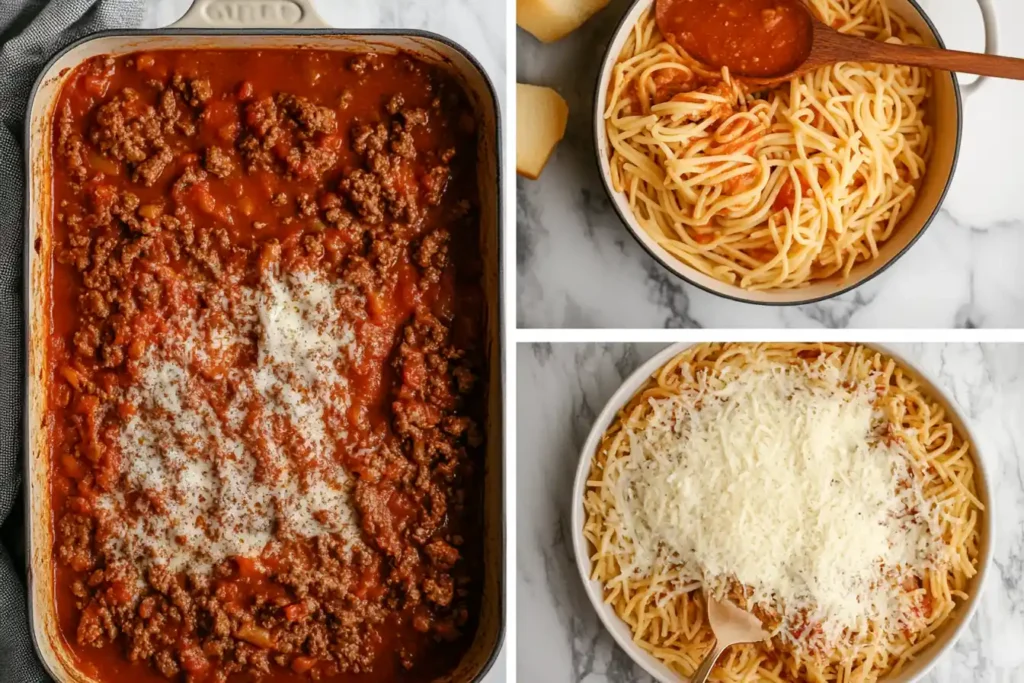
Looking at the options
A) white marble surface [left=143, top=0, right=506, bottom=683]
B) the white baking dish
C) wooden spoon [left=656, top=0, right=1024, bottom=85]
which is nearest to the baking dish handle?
the white baking dish

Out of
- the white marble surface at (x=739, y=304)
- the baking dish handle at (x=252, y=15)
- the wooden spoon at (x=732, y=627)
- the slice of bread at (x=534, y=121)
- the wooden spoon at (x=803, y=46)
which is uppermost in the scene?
the baking dish handle at (x=252, y=15)

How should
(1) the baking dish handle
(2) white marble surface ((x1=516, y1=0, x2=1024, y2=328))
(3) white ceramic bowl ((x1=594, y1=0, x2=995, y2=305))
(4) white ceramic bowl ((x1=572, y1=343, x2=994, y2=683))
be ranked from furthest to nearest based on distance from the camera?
(2) white marble surface ((x1=516, y1=0, x2=1024, y2=328)), (4) white ceramic bowl ((x1=572, y1=343, x2=994, y2=683)), (3) white ceramic bowl ((x1=594, y1=0, x2=995, y2=305)), (1) the baking dish handle

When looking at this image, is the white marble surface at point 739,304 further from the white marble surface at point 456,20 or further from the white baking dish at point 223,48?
the white baking dish at point 223,48

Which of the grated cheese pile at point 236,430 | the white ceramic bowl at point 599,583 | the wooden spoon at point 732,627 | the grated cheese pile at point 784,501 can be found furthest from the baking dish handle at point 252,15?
the wooden spoon at point 732,627

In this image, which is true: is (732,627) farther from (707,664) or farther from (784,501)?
(784,501)

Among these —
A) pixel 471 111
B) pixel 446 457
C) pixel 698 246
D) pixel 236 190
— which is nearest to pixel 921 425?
pixel 698 246

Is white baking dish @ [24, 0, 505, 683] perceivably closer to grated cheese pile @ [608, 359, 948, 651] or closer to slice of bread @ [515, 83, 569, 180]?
slice of bread @ [515, 83, 569, 180]

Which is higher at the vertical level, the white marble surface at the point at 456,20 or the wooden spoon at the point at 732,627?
the white marble surface at the point at 456,20
